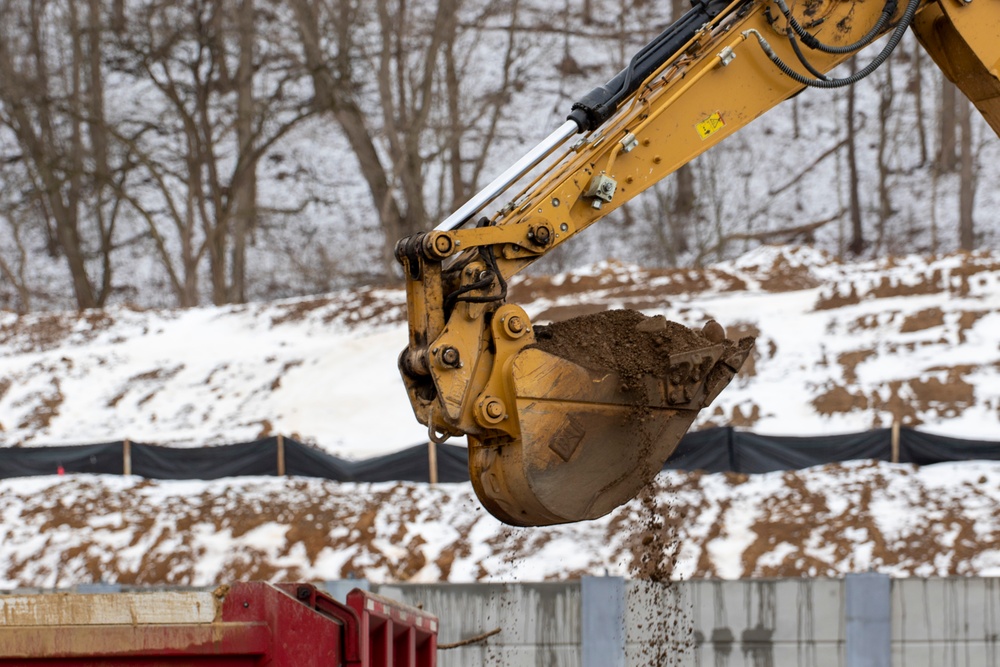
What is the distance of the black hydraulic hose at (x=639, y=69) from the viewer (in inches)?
258

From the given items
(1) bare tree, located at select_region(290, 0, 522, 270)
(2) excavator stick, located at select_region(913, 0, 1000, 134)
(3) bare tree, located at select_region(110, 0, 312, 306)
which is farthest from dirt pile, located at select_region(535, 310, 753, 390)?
(3) bare tree, located at select_region(110, 0, 312, 306)

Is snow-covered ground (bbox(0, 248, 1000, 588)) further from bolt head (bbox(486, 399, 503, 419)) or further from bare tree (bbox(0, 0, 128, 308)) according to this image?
bare tree (bbox(0, 0, 128, 308))

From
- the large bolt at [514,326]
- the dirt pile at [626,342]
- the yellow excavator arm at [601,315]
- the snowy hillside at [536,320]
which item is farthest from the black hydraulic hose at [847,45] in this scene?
the snowy hillside at [536,320]

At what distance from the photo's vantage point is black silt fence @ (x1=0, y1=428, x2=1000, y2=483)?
16.0 m

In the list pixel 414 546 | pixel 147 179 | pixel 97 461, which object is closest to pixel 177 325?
pixel 97 461

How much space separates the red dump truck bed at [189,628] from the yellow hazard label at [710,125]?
3.08 m

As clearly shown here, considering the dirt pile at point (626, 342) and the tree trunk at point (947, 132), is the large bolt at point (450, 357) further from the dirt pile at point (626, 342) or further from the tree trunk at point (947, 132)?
the tree trunk at point (947, 132)

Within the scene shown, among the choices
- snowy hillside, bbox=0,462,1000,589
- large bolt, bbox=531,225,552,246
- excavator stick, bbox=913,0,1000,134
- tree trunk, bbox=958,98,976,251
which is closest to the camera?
large bolt, bbox=531,225,552,246

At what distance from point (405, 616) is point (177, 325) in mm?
20686

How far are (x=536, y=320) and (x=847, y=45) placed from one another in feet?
47.5

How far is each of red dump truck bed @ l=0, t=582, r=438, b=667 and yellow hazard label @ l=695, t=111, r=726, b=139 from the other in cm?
308

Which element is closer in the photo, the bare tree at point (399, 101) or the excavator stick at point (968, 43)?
the excavator stick at point (968, 43)

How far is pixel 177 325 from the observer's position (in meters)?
25.8

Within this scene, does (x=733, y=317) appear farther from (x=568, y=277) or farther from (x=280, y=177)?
(x=280, y=177)
